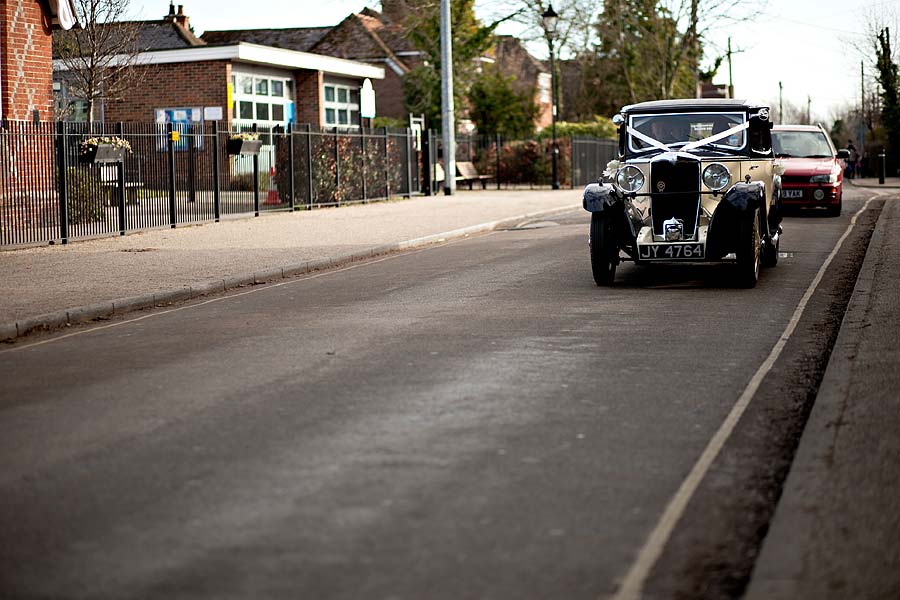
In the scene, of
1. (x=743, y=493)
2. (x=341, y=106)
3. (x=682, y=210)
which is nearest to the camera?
(x=743, y=493)

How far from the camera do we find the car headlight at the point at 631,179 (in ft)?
40.7

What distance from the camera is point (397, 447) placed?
5.86m

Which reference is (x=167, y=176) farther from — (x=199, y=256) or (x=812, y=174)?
(x=812, y=174)

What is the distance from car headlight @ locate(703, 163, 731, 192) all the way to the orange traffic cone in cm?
1423

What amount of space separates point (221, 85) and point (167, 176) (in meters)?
17.1

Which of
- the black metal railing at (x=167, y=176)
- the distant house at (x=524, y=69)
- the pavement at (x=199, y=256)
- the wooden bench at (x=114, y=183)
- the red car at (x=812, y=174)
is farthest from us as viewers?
the distant house at (x=524, y=69)

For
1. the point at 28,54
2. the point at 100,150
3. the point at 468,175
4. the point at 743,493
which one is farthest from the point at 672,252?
the point at 468,175

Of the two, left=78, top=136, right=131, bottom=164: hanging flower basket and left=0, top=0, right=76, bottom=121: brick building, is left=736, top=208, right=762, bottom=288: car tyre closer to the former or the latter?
left=78, top=136, right=131, bottom=164: hanging flower basket

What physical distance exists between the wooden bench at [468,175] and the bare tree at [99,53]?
9.93 m

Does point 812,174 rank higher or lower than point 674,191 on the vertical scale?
higher

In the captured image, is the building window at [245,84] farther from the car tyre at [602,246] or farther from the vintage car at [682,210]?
the car tyre at [602,246]

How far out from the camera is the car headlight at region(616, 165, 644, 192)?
1240 centimetres

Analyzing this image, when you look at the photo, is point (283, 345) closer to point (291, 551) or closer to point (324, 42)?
point (291, 551)

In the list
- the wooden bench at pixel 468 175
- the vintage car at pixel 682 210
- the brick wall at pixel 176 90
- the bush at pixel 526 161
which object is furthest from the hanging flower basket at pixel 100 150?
the bush at pixel 526 161
